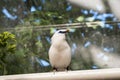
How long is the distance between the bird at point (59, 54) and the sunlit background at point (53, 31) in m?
0.09

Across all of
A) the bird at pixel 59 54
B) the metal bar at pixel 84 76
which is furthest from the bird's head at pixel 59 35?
the metal bar at pixel 84 76

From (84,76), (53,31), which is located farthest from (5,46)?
(84,76)

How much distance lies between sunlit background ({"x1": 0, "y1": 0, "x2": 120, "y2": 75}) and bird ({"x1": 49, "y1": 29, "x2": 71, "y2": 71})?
0.09 meters

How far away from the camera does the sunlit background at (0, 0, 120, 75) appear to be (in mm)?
1645

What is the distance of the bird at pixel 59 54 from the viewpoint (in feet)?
4.85

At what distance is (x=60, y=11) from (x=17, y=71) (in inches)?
15.0

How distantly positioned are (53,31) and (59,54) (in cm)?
Result: 26

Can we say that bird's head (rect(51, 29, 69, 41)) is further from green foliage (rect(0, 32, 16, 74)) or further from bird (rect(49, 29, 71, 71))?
green foliage (rect(0, 32, 16, 74))

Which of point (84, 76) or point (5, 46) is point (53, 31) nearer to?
point (5, 46)

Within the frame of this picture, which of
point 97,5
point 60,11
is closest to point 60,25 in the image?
point 60,11

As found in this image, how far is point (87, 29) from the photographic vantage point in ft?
5.69

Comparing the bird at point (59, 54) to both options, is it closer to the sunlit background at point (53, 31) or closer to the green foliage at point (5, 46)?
the sunlit background at point (53, 31)

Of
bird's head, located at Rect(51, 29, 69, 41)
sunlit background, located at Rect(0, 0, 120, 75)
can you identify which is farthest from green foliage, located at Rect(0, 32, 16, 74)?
bird's head, located at Rect(51, 29, 69, 41)

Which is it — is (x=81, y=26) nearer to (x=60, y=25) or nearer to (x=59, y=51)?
(x=60, y=25)
